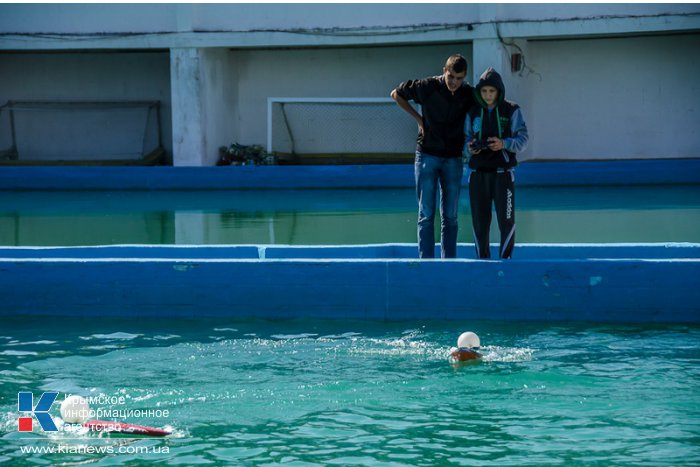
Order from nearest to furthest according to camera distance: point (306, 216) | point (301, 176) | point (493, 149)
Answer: point (493, 149) → point (306, 216) → point (301, 176)

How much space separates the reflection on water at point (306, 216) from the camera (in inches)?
456

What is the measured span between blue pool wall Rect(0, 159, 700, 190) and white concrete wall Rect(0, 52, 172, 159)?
3241 mm

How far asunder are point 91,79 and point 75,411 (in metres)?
18.2

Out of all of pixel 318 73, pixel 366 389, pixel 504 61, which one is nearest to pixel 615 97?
pixel 504 61

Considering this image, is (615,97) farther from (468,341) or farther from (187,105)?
(468,341)

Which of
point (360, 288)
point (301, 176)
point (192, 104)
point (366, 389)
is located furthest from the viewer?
point (192, 104)

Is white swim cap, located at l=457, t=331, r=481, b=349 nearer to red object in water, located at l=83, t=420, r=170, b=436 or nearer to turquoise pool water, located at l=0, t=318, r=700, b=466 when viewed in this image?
turquoise pool water, located at l=0, t=318, r=700, b=466

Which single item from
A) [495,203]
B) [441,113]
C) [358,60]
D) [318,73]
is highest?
[358,60]

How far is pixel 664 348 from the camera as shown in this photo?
6.16m

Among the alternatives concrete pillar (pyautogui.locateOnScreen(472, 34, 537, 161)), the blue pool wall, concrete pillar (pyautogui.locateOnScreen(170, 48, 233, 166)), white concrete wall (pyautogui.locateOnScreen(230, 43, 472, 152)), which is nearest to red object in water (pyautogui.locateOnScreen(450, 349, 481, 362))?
the blue pool wall

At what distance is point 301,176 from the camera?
18453 millimetres

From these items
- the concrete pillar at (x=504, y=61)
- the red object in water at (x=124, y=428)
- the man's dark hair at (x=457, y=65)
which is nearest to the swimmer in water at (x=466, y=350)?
the red object in water at (x=124, y=428)

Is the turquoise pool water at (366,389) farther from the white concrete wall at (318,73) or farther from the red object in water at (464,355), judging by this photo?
the white concrete wall at (318,73)

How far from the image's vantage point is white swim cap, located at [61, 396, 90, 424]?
4660mm
